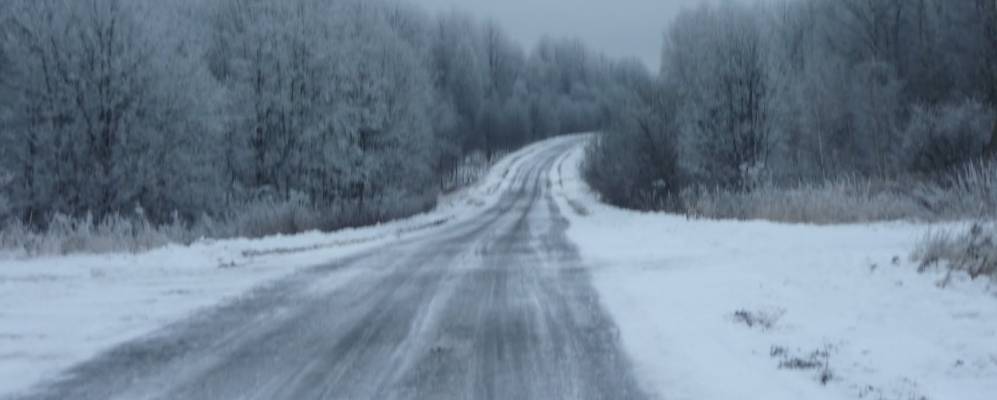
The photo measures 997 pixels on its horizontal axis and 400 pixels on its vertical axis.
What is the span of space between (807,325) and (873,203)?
35.9ft

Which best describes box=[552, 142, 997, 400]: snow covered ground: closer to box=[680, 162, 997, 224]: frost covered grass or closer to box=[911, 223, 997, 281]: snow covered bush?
box=[911, 223, 997, 281]: snow covered bush

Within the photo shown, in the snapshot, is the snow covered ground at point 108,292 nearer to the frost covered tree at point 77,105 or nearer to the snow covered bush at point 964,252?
the snow covered bush at point 964,252

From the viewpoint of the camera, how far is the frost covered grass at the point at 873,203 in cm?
1273

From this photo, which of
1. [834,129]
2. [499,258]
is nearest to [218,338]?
[499,258]

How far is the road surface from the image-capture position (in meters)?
5.09

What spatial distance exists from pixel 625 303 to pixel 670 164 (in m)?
32.6

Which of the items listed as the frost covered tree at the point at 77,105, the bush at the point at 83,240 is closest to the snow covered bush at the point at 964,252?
the bush at the point at 83,240

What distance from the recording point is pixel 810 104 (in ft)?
151

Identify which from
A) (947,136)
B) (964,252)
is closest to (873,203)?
(964,252)

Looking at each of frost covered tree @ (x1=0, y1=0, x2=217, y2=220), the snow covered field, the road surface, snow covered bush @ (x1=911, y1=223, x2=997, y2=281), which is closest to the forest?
frost covered tree @ (x1=0, y1=0, x2=217, y2=220)

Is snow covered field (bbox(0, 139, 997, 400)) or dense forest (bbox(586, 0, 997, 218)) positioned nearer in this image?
snow covered field (bbox(0, 139, 997, 400))

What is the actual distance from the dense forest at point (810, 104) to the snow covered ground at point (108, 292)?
44.8ft

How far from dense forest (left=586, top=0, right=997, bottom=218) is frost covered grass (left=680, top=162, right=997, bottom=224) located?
582mm

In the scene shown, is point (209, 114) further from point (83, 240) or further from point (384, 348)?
point (384, 348)
